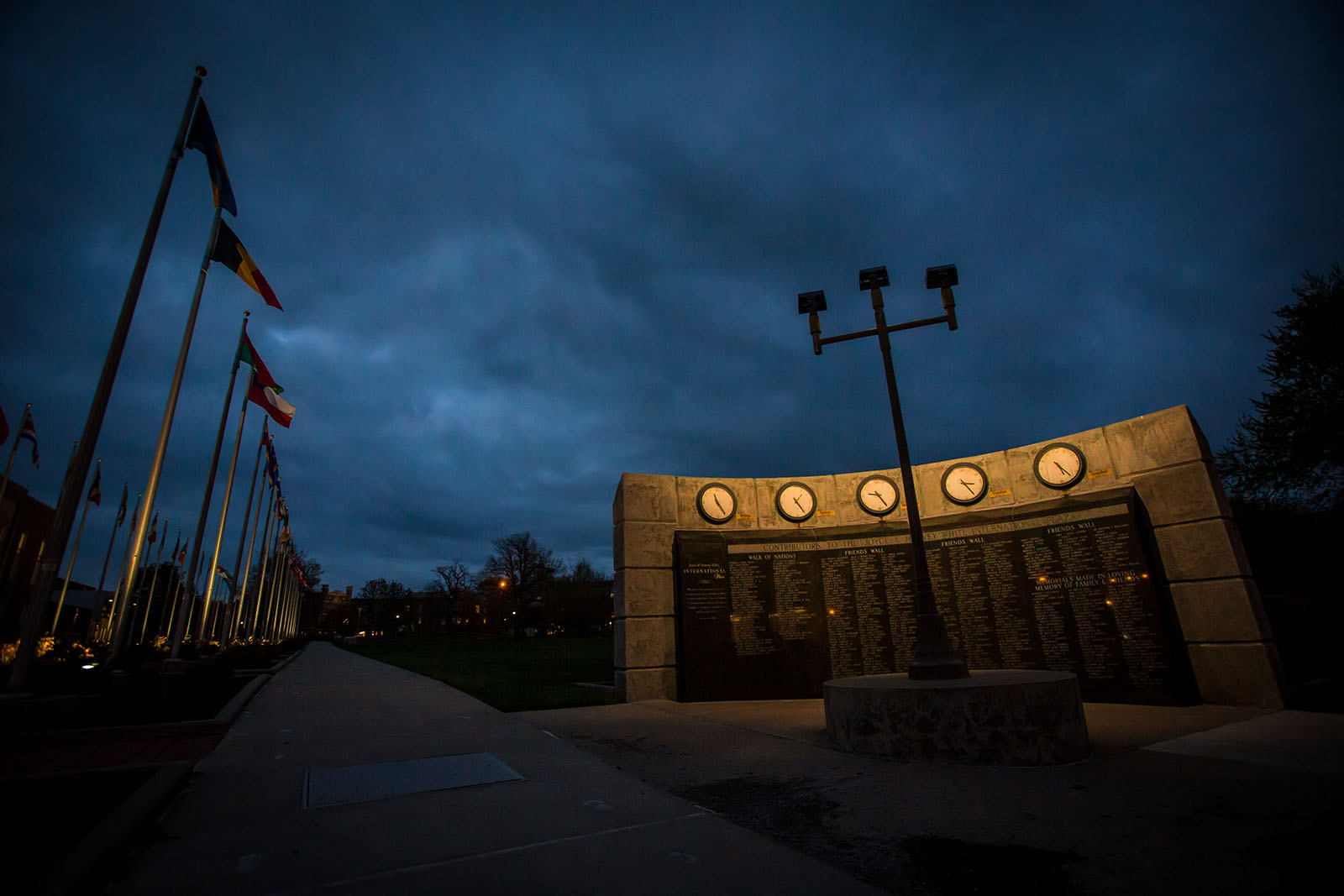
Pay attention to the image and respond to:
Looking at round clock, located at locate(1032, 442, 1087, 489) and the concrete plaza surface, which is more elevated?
round clock, located at locate(1032, 442, 1087, 489)

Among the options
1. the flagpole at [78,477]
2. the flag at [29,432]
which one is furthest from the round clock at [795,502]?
the flag at [29,432]

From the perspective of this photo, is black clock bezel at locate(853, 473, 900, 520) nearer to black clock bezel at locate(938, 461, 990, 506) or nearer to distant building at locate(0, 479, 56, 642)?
black clock bezel at locate(938, 461, 990, 506)

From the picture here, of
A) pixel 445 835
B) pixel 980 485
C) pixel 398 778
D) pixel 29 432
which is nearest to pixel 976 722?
pixel 445 835

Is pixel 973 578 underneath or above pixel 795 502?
underneath

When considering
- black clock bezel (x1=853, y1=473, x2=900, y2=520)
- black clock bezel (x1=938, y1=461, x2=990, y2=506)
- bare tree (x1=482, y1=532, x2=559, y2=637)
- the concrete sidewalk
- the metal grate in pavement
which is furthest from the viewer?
bare tree (x1=482, y1=532, x2=559, y2=637)

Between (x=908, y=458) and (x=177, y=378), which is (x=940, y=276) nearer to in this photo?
(x=908, y=458)

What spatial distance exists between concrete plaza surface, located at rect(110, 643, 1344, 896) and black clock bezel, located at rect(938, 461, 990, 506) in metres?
4.07

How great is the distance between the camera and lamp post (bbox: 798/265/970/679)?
584 cm

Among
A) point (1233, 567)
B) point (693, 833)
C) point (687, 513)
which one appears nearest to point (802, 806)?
point (693, 833)

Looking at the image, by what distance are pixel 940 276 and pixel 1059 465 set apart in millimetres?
4432

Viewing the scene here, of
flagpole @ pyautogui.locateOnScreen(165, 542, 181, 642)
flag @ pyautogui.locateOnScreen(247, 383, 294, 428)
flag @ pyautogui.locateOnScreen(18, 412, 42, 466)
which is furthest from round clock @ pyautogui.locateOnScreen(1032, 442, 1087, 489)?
flagpole @ pyautogui.locateOnScreen(165, 542, 181, 642)

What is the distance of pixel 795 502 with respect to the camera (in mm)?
10680

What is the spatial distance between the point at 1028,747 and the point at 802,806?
250 centimetres

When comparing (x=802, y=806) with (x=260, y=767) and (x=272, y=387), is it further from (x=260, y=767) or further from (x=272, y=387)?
(x=272, y=387)
